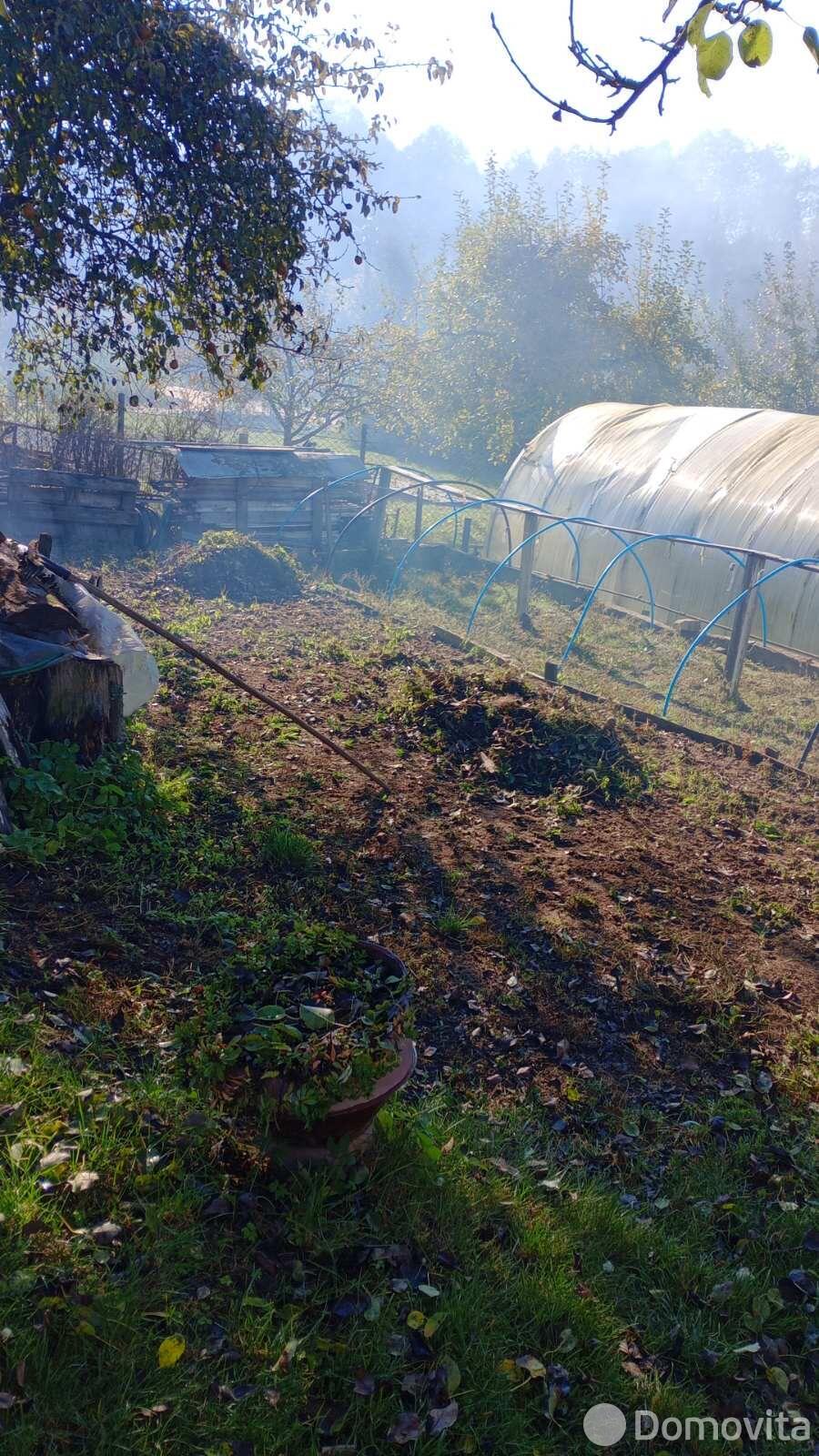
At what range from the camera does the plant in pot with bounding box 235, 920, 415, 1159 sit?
3.12 meters

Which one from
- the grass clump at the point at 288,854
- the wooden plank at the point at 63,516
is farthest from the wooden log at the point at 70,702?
the wooden plank at the point at 63,516

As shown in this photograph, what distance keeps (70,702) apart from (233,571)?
11.1 meters

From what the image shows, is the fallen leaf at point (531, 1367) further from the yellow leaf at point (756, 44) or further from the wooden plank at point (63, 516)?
the wooden plank at point (63, 516)

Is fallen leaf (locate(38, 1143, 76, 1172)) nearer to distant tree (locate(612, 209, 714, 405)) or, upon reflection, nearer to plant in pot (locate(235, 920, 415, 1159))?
plant in pot (locate(235, 920, 415, 1159))

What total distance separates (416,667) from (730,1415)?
29.8ft

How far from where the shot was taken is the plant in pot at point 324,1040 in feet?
10.2

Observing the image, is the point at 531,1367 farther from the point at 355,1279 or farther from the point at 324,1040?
the point at 324,1040

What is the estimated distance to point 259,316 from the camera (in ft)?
25.8

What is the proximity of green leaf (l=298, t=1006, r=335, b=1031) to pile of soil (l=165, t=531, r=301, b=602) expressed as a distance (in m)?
13.1

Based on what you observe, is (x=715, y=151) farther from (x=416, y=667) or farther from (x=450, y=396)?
(x=416, y=667)

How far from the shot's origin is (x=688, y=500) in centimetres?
1686

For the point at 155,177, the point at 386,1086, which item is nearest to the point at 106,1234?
the point at 386,1086

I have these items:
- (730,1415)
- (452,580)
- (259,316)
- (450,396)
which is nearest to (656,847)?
(730,1415)

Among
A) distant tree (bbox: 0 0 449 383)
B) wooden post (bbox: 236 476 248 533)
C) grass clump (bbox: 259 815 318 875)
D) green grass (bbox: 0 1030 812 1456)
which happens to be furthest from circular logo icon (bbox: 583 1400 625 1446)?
wooden post (bbox: 236 476 248 533)
